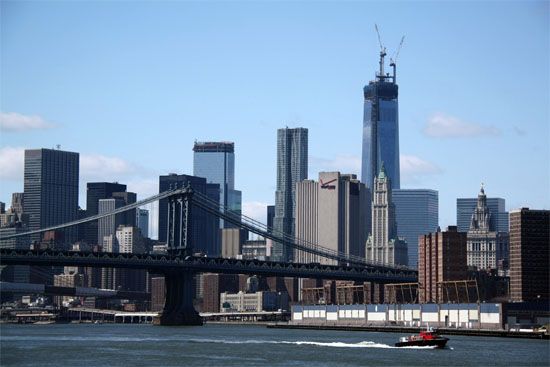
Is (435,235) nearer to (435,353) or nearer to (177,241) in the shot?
(177,241)

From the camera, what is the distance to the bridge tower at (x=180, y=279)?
167375mm

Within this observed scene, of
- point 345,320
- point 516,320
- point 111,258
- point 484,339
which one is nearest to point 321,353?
point 484,339

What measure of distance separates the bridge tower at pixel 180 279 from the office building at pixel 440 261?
3361cm

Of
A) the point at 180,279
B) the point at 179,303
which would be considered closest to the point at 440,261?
the point at 180,279

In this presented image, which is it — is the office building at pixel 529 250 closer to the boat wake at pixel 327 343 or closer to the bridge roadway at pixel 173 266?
the bridge roadway at pixel 173 266

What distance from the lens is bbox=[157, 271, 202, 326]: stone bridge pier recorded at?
16700 centimetres

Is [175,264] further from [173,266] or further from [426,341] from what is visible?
[426,341]

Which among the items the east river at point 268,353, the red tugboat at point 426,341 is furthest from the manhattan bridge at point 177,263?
the red tugboat at point 426,341

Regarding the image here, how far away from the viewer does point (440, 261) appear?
191000 millimetres

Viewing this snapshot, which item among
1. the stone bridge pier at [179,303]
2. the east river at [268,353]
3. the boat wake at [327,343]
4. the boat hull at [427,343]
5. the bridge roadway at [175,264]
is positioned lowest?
the east river at [268,353]

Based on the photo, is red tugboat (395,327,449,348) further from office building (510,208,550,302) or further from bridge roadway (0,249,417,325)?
office building (510,208,550,302)

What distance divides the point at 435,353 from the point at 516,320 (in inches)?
1765

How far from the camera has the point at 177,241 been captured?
179000mm

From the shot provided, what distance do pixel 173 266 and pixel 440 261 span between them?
139ft
